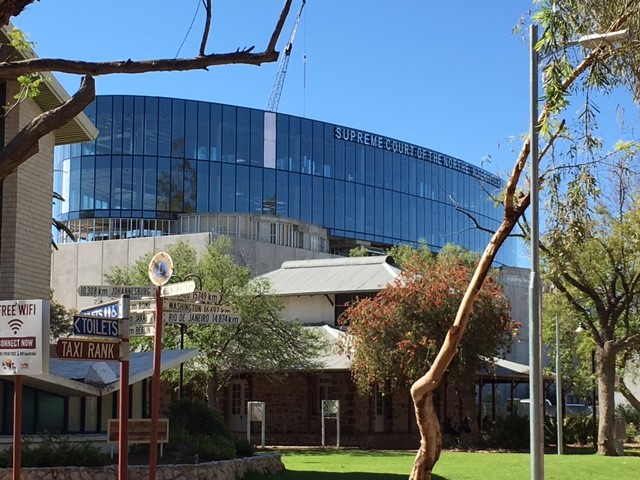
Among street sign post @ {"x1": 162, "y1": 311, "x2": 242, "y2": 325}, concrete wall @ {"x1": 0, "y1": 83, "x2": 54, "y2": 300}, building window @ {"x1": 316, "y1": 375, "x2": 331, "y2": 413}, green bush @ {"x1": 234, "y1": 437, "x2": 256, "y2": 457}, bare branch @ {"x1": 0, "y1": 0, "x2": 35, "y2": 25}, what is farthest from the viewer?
building window @ {"x1": 316, "y1": 375, "x2": 331, "y2": 413}

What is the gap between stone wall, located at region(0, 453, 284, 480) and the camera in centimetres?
1755

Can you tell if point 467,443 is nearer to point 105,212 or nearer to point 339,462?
point 339,462

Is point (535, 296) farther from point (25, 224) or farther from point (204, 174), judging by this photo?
point (204, 174)

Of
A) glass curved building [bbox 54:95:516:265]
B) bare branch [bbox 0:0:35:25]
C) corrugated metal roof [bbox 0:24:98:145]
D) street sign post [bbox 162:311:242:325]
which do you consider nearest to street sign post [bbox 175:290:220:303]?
street sign post [bbox 162:311:242:325]

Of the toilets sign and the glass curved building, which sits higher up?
the glass curved building

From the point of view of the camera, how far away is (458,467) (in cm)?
2411

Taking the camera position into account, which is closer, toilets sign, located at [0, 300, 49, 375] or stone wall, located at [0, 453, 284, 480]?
toilets sign, located at [0, 300, 49, 375]

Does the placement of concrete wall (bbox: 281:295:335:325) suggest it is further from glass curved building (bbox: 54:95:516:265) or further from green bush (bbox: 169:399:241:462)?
glass curved building (bbox: 54:95:516:265)

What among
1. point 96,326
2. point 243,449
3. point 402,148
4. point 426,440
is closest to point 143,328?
point 96,326

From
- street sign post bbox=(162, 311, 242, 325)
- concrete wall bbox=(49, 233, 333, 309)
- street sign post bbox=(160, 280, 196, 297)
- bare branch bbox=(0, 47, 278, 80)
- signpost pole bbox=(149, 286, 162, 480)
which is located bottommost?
signpost pole bbox=(149, 286, 162, 480)

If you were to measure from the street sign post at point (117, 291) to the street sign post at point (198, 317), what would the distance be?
16.6 inches

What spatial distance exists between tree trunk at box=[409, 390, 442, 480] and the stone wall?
19.2 ft

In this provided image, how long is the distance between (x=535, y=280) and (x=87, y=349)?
20.1ft

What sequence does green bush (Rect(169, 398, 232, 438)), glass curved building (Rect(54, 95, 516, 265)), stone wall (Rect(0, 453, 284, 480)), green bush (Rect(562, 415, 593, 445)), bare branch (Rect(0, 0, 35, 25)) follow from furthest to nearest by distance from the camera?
glass curved building (Rect(54, 95, 516, 265)) → green bush (Rect(562, 415, 593, 445)) → green bush (Rect(169, 398, 232, 438)) → stone wall (Rect(0, 453, 284, 480)) → bare branch (Rect(0, 0, 35, 25))
